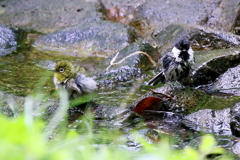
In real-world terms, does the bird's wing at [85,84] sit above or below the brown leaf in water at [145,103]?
above

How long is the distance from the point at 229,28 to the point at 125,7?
3.71m

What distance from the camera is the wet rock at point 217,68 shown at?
650 cm

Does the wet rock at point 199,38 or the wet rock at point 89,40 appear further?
the wet rock at point 89,40

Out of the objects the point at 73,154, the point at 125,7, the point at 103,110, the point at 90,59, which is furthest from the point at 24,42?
the point at 73,154

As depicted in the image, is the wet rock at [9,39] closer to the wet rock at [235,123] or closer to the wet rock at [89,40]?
the wet rock at [89,40]

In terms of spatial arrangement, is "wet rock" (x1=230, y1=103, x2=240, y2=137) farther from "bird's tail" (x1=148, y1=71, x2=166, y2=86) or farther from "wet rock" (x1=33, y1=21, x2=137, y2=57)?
"wet rock" (x1=33, y1=21, x2=137, y2=57)

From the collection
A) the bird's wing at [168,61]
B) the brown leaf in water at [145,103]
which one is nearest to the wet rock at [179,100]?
the brown leaf in water at [145,103]

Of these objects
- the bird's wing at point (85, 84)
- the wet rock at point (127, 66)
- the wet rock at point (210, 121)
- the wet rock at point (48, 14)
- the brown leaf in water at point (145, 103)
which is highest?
the wet rock at point (48, 14)

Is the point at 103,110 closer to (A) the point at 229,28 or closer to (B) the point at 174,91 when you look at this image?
(B) the point at 174,91

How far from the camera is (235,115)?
4.27 m

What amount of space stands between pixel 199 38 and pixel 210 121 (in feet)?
15.1

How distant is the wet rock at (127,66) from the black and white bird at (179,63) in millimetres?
955

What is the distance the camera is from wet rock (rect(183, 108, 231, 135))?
4523mm

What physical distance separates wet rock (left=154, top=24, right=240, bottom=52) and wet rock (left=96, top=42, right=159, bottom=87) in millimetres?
1287
